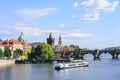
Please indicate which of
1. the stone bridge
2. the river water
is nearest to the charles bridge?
the stone bridge

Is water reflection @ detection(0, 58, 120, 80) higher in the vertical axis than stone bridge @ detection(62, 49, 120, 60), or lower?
lower

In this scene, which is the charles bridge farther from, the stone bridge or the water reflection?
the water reflection

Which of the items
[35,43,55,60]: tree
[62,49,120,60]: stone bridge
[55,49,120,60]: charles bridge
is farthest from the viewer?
[55,49,120,60]: charles bridge

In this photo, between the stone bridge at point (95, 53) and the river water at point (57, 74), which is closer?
the river water at point (57, 74)

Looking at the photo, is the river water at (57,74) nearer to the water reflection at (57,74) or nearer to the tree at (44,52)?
the water reflection at (57,74)

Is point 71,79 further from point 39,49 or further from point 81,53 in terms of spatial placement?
point 81,53

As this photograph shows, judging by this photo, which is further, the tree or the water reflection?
the tree


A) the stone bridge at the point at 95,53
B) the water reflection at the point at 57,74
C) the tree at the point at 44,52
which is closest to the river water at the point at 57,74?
the water reflection at the point at 57,74

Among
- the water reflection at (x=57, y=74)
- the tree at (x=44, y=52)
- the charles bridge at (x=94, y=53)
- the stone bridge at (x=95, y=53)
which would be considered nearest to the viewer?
the water reflection at (x=57, y=74)

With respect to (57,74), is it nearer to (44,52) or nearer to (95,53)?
(44,52)

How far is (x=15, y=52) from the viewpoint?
120188 mm

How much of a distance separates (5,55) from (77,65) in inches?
1030

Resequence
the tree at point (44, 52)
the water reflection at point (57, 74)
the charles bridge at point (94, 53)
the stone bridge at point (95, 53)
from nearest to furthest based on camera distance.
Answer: the water reflection at point (57, 74)
the tree at point (44, 52)
the stone bridge at point (95, 53)
the charles bridge at point (94, 53)

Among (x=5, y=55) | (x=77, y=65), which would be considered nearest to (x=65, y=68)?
(x=77, y=65)
